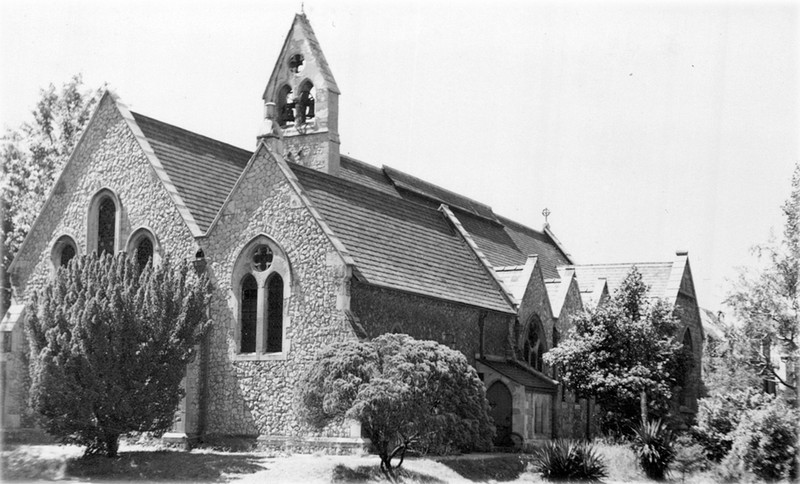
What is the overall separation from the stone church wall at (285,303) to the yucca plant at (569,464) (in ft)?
18.5

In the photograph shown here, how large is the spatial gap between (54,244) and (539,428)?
17.0m

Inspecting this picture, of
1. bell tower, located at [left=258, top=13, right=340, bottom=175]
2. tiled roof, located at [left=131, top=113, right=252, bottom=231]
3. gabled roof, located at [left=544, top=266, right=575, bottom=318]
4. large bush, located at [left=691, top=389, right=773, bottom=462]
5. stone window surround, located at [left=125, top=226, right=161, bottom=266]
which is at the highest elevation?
bell tower, located at [left=258, top=13, right=340, bottom=175]

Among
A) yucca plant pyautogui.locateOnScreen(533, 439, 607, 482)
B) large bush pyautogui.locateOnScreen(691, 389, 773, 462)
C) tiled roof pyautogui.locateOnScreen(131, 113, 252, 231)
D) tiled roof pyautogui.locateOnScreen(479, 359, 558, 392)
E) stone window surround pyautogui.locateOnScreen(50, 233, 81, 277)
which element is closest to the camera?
yucca plant pyautogui.locateOnScreen(533, 439, 607, 482)

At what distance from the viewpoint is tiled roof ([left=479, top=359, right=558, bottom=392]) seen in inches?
1316

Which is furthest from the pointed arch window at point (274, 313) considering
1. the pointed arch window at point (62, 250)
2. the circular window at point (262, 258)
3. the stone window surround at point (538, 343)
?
the stone window surround at point (538, 343)

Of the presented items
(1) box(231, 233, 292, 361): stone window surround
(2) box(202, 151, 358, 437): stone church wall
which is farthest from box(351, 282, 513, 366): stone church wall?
(1) box(231, 233, 292, 361): stone window surround

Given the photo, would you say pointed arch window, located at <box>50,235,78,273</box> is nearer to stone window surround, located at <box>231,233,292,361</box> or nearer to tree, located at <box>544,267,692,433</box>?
stone window surround, located at <box>231,233,292,361</box>

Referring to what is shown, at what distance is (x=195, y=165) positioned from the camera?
1329 inches

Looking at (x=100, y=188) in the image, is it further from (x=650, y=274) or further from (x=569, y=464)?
(x=650, y=274)

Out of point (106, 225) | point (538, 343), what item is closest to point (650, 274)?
point (538, 343)

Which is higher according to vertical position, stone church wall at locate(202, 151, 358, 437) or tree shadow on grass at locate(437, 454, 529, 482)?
stone church wall at locate(202, 151, 358, 437)

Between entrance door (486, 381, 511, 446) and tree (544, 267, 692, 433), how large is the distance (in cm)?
281

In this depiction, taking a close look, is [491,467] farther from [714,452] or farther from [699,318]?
[699,318]

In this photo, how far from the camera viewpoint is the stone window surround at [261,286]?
28.9m
